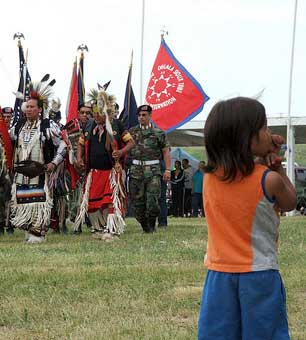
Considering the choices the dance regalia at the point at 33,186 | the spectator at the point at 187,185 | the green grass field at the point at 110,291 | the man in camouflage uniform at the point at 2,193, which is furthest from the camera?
the spectator at the point at 187,185

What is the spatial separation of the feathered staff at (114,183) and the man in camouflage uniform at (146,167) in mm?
1140

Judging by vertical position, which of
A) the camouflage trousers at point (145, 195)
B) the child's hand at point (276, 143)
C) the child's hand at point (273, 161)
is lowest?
the camouflage trousers at point (145, 195)

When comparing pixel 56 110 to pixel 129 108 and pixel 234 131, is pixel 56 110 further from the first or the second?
pixel 234 131

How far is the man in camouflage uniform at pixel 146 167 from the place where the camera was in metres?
12.0

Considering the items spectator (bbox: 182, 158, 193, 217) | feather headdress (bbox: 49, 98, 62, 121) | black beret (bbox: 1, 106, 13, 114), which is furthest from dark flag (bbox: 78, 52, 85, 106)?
spectator (bbox: 182, 158, 193, 217)

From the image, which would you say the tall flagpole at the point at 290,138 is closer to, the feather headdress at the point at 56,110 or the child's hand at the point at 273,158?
the feather headdress at the point at 56,110

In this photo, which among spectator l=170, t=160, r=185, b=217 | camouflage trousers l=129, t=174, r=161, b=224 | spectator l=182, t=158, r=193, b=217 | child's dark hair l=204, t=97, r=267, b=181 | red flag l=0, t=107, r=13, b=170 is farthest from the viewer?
spectator l=182, t=158, r=193, b=217

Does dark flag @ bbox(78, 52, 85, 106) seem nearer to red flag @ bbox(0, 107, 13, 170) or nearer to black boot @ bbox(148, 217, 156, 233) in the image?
black boot @ bbox(148, 217, 156, 233)

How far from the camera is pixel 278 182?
340 cm

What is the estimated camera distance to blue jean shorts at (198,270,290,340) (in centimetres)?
341

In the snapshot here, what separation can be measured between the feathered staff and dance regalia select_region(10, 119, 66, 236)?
698 mm

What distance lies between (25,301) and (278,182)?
281 cm

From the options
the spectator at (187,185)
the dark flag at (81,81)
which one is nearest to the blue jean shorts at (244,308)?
the dark flag at (81,81)

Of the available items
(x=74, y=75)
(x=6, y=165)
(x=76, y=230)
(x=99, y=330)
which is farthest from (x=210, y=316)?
(x=74, y=75)
